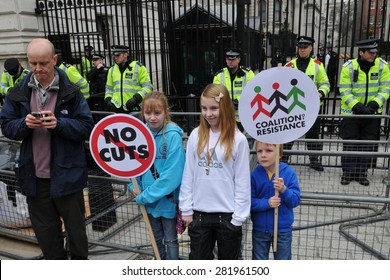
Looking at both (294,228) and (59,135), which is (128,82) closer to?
(59,135)

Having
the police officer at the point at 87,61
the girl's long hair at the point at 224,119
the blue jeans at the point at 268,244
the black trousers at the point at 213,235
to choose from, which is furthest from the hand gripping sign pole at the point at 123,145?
the police officer at the point at 87,61

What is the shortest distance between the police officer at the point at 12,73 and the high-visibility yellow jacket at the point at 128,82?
161 centimetres

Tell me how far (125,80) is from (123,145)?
146 inches

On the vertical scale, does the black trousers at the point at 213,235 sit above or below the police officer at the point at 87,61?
below

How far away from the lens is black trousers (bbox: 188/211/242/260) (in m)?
2.51

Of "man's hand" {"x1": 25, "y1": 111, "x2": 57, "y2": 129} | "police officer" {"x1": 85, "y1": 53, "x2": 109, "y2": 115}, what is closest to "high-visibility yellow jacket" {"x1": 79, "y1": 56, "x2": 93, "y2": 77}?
"police officer" {"x1": 85, "y1": 53, "x2": 109, "y2": 115}

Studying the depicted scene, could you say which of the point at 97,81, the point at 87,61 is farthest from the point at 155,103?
the point at 87,61

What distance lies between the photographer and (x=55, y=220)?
2965mm

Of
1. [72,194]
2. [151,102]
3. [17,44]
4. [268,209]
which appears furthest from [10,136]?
[17,44]

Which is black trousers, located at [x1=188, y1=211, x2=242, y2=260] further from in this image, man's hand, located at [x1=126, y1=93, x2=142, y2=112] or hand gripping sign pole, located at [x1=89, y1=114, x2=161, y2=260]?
man's hand, located at [x1=126, y1=93, x2=142, y2=112]

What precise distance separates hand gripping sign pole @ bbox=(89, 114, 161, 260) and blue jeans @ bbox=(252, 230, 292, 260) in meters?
0.98

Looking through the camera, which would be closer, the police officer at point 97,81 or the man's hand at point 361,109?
the man's hand at point 361,109

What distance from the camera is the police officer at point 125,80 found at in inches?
235

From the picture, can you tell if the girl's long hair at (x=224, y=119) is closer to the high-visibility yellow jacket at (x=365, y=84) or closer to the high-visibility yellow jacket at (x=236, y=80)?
the high-visibility yellow jacket at (x=236, y=80)
